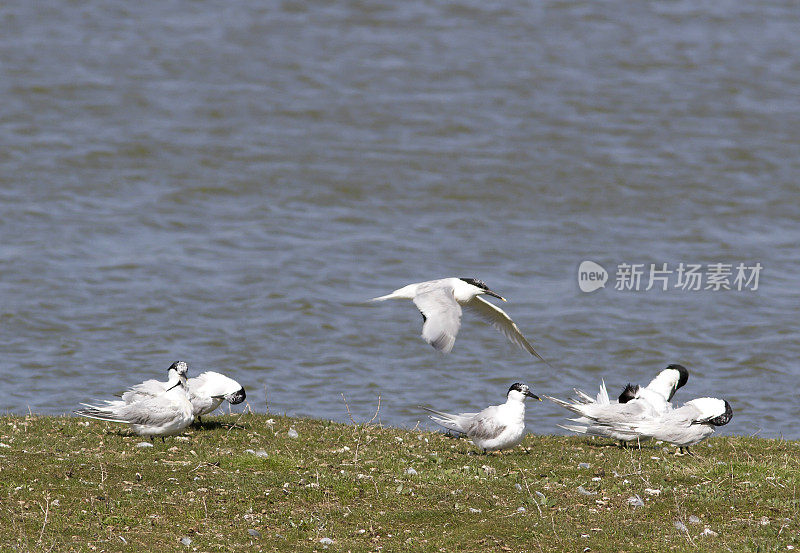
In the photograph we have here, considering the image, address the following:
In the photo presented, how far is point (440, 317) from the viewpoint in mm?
11352

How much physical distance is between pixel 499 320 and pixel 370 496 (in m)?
4.85

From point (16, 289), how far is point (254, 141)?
8979 millimetres

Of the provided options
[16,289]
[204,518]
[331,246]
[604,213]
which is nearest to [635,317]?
[604,213]

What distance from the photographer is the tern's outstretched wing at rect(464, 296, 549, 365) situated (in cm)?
1330

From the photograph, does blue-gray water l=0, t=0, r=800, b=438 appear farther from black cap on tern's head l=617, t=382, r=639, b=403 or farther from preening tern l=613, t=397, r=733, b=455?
preening tern l=613, t=397, r=733, b=455

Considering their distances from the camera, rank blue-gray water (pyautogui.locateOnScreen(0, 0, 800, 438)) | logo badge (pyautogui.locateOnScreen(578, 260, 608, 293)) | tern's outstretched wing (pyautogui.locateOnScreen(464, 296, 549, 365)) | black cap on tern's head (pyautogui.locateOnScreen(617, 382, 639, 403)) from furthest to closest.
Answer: logo badge (pyautogui.locateOnScreen(578, 260, 608, 293)), blue-gray water (pyautogui.locateOnScreen(0, 0, 800, 438)), tern's outstretched wing (pyautogui.locateOnScreen(464, 296, 549, 365)), black cap on tern's head (pyautogui.locateOnScreen(617, 382, 639, 403))

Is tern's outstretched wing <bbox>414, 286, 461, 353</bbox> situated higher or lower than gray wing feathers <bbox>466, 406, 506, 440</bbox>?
higher

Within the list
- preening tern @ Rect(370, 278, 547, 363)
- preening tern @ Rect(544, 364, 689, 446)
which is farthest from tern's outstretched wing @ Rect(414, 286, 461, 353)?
preening tern @ Rect(544, 364, 689, 446)

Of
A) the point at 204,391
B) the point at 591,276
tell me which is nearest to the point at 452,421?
the point at 204,391

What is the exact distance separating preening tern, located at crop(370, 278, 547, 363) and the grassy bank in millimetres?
1146

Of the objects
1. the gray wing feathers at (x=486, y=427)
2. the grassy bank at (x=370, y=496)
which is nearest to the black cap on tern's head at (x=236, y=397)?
the grassy bank at (x=370, y=496)

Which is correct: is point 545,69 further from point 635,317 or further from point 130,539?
point 130,539

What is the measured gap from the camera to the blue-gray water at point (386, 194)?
17.8 m

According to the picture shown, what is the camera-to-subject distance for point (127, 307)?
19.7 metres
